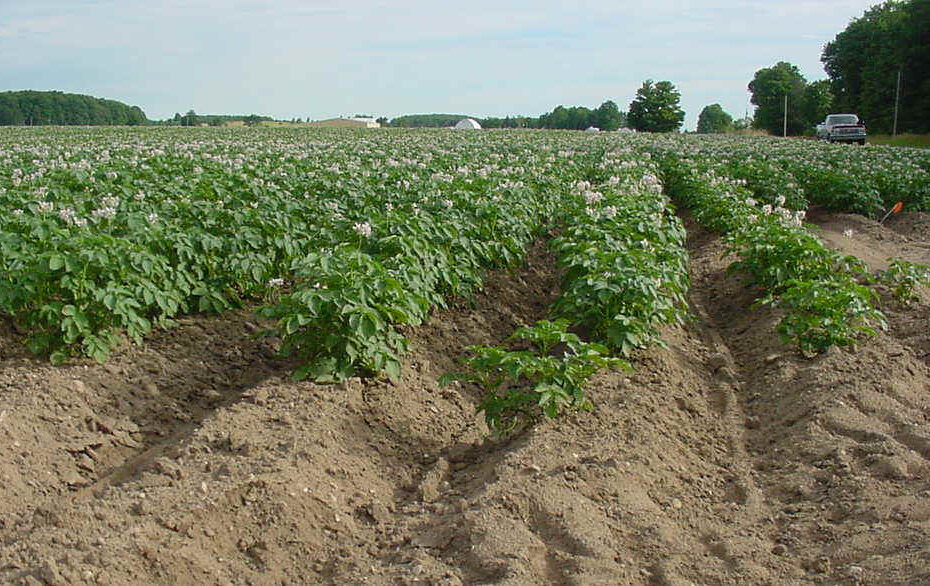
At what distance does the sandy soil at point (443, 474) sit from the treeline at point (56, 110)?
80.1 metres

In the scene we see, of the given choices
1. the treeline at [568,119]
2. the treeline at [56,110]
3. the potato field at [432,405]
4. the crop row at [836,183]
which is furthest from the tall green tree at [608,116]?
the potato field at [432,405]

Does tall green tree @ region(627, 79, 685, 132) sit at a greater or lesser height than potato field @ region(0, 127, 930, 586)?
greater

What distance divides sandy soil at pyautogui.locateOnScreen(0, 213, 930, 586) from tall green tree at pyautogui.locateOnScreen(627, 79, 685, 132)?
88582mm

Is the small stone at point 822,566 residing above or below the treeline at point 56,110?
below

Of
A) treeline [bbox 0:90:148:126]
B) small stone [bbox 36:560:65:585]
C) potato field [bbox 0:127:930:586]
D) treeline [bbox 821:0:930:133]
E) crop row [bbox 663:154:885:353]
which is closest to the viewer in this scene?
small stone [bbox 36:560:65:585]

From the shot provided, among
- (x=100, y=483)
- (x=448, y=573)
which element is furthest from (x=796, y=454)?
(x=100, y=483)

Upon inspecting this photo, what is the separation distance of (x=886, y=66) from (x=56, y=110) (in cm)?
7456

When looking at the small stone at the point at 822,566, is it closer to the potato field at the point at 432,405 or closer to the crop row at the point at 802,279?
the potato field at the point at 432,405

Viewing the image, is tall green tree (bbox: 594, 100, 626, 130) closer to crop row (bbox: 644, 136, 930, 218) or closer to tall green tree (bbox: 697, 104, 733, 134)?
tall green tree (bbox: 697, 104, 733, 134)

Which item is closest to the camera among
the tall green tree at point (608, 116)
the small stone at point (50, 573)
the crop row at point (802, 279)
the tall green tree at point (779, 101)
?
the small stone at point (50, 573)

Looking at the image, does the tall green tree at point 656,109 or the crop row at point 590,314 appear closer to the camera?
the crop row at point 590,314

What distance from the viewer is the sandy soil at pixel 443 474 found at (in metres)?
3.66

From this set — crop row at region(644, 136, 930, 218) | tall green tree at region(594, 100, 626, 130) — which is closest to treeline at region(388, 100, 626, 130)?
tall green tree at region(594, 100, 626, 130)

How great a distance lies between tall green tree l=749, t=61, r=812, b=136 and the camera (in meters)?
84.7
